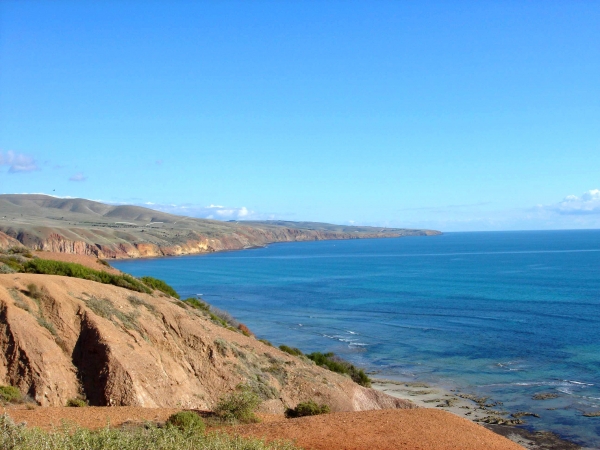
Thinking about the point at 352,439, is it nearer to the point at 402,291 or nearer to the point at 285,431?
the point at 285,431

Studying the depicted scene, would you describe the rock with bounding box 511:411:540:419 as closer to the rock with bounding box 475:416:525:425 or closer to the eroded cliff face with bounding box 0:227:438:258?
the rock with bounding box 475:416:525:425

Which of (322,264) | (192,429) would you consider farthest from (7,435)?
(322,264)

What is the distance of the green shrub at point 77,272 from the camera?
1061 inches

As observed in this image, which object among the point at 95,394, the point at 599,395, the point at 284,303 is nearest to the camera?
the point at 95,394

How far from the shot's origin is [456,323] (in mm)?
50281

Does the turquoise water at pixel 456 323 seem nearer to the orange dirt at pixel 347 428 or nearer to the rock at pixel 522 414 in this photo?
the rock at pixel 522 414

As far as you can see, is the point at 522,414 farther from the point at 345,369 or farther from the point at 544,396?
the point at 345,369

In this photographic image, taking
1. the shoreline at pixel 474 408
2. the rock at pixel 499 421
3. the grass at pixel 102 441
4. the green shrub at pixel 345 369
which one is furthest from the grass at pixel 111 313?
the rock at pixel 499 421

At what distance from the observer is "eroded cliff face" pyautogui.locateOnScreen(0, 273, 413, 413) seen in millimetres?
17828

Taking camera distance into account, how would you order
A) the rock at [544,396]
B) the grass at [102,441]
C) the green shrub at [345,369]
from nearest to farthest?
the grass at [102,441] < the rock at [544,396] < the green shrub at [345,369]

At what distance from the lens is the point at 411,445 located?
13523mm

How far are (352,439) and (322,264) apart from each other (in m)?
111

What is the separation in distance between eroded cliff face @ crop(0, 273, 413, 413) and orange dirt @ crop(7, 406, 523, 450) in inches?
101

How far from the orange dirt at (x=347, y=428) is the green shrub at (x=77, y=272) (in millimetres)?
12940
